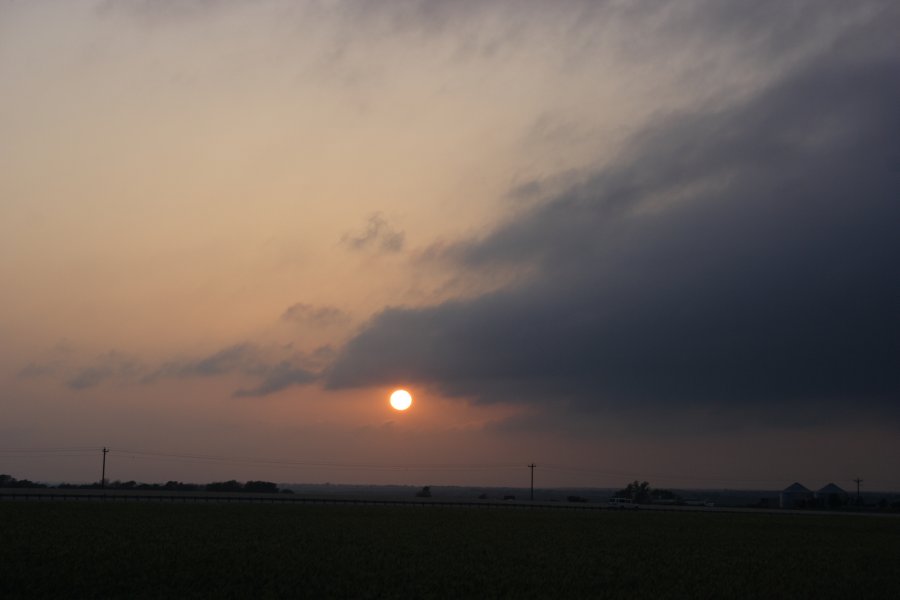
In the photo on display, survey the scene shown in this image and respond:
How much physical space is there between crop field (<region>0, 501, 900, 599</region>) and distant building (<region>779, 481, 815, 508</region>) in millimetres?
101953

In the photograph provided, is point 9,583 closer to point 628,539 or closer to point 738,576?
point 738,576

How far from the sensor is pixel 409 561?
38656 mm

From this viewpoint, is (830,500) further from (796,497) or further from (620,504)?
(620,504)

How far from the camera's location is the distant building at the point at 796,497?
15825 cm

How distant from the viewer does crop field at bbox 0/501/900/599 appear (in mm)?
31078

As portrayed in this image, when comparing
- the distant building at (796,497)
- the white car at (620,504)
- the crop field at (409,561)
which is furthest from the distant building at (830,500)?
the crop field at (409,561)

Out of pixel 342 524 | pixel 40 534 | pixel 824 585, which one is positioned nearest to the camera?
pixel 824 585

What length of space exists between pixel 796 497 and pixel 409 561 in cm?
14620

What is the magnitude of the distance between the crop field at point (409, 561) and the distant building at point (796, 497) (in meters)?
102

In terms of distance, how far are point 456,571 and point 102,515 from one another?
3746 centimetres

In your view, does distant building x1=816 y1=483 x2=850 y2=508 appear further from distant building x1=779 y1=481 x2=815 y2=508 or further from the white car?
the white car

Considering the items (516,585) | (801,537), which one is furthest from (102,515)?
(801,537)

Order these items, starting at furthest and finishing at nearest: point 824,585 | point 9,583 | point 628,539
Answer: point 628,539 < point 824,585 < point 9,583

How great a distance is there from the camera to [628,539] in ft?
181
